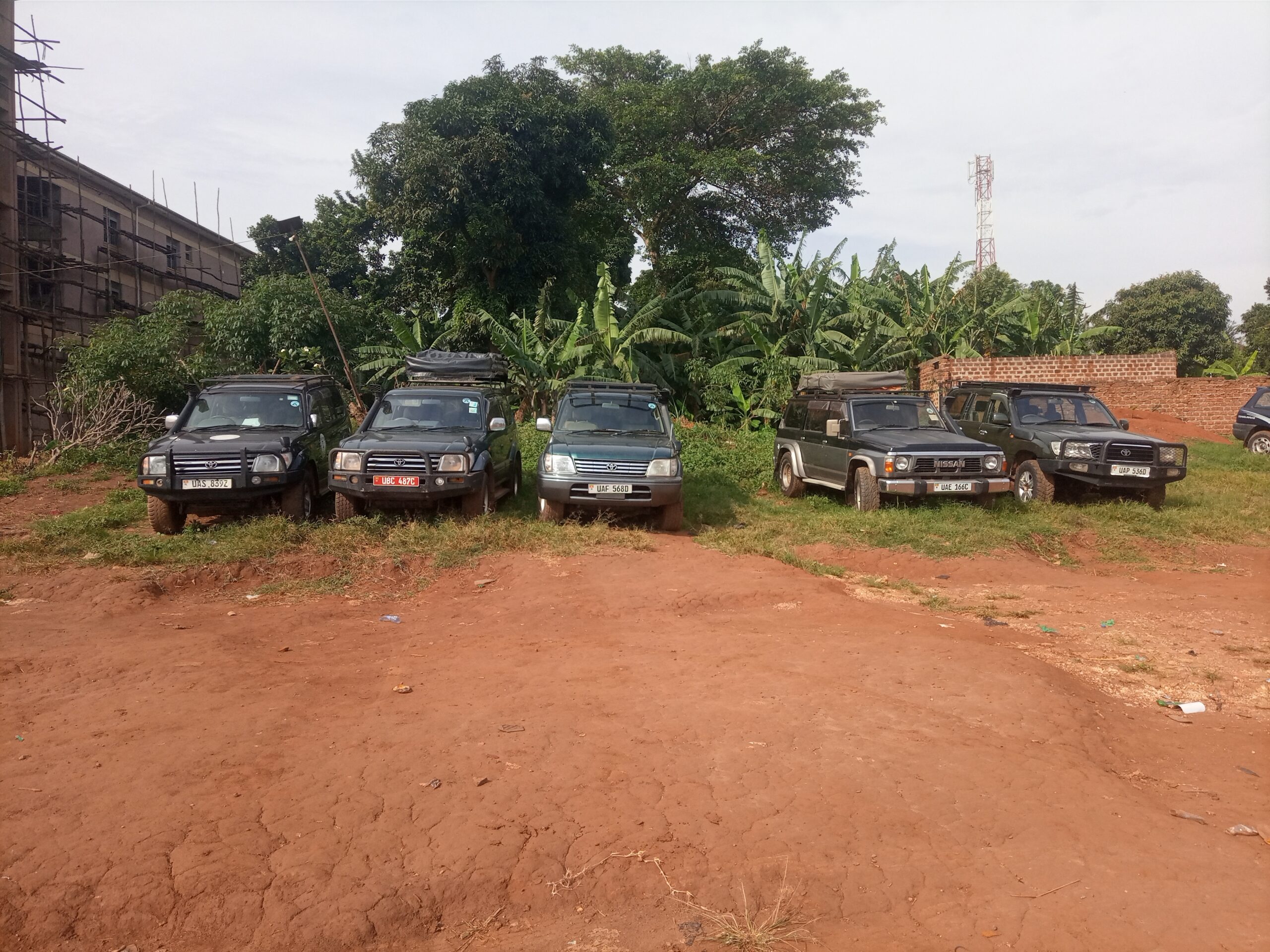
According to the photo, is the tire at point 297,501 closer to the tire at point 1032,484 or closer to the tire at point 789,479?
the tire at point 789,479

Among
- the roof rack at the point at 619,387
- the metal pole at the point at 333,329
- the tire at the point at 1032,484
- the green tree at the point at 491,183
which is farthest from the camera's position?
the green tree at the point at 491,183

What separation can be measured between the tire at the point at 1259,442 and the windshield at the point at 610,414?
1474 centimetres

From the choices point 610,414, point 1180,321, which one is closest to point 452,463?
point 610,414

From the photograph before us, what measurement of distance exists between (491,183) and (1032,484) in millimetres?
13608

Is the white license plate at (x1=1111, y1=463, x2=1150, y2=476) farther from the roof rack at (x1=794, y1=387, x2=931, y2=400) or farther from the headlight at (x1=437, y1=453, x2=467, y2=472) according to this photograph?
the headlight at (x1=437, y1=453, x2=467, y2=472)

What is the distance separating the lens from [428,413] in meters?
11.5

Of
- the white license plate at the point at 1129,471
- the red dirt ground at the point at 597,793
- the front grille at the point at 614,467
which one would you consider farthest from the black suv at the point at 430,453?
the white license plate at the point at 1129,471

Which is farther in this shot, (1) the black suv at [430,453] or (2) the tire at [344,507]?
(2) the tire at [344,507]

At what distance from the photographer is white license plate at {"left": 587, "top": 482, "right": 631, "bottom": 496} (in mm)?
10312

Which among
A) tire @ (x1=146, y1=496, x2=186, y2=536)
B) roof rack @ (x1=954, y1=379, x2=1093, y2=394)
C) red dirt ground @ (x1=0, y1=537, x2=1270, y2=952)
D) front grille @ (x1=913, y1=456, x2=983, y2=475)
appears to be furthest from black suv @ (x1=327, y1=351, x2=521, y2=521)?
roof rack @ (x1=954, y1=379, x2=1093, y2=394)

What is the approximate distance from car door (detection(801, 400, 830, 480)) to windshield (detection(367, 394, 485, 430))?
5003mm

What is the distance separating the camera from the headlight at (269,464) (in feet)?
33.1

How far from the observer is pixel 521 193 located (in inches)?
822

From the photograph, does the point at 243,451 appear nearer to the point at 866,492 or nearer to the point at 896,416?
the point at 866,492
